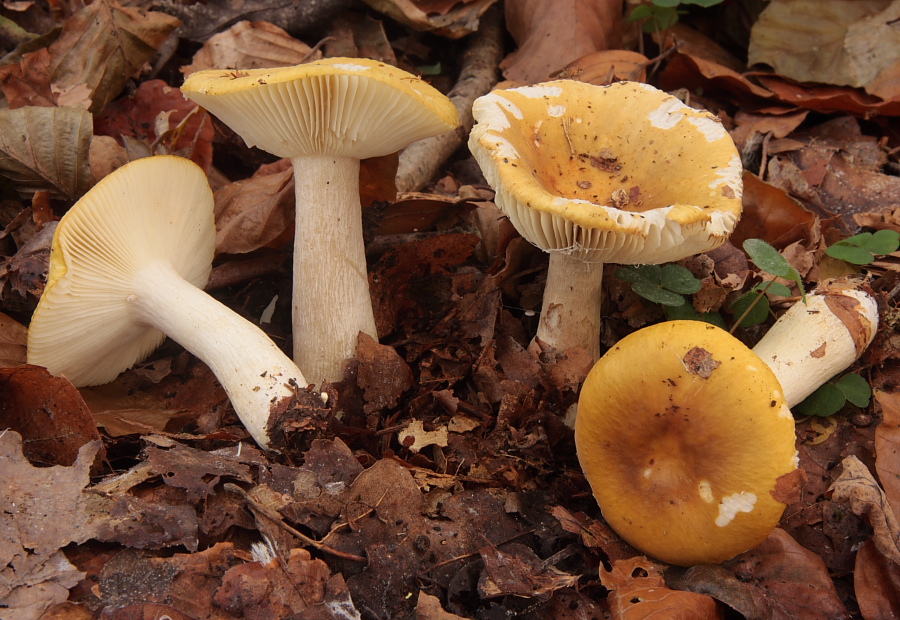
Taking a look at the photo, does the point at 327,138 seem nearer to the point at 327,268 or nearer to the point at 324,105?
the point at 324,105

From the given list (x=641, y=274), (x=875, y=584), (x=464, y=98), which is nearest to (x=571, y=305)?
(x=641, y=274)

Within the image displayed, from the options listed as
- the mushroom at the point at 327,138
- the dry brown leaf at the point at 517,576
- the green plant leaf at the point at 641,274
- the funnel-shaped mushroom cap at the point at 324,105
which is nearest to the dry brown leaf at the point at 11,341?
the mushroom at the point at 327,138

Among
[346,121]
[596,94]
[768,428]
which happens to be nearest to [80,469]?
[346,121]

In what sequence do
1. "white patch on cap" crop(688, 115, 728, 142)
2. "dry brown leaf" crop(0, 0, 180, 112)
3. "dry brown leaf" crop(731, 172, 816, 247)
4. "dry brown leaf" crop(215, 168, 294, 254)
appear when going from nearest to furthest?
"white patch on cap" crop(688, 115, 728, 142) < "dry brown leaf" crop(215, 168, 294, 254) < "dry brown leaf" crop(731, 172, 816, 247) < "dry brown leaf" crop(0, 0, 180, 112)

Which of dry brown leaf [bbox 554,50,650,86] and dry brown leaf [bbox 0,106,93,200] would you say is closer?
dry brown leaf [bbox 0,106,93,200]

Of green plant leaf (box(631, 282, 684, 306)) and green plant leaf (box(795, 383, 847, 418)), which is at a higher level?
green plant leaf (box(631, 282, 684, 306))

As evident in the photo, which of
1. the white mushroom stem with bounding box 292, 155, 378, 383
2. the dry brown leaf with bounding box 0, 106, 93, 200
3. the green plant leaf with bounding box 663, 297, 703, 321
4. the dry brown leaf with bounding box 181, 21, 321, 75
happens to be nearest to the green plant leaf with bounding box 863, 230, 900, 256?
the green plant leaf with bounding box 663, 297, 703, 321

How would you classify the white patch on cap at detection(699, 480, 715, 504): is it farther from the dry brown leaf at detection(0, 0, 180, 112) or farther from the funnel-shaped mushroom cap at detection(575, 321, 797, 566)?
the dry brown leaf at detection(0, 0, 180, 112)
